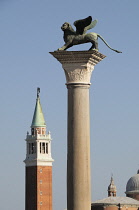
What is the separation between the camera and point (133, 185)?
6176 inches

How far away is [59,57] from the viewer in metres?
27.2

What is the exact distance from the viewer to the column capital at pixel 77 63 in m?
A: 26.9

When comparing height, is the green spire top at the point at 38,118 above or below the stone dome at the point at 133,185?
above

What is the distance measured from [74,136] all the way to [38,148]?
124 metres

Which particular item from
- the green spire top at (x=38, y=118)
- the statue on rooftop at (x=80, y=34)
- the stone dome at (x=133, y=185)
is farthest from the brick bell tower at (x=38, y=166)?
the statue on rooftop at (x=80, y=34)

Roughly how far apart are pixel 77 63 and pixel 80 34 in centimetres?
89

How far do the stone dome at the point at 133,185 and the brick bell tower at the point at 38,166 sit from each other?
1584 centimetres

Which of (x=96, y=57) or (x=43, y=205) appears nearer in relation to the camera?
(x=96, y=57)

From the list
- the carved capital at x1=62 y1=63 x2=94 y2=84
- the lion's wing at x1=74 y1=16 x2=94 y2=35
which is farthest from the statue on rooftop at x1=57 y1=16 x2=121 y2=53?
the carved capital at x1=62 y1=63 x2=94 y2=84

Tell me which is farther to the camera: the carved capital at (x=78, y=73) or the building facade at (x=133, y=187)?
the building facade at (x=133, y=187)

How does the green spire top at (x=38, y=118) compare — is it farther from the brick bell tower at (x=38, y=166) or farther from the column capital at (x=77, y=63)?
the column capital at (x=77, y=63)

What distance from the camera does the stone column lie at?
26.5 meters

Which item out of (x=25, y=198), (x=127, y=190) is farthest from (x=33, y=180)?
(x=127, y=190)

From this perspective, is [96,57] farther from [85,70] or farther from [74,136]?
[74,136]
